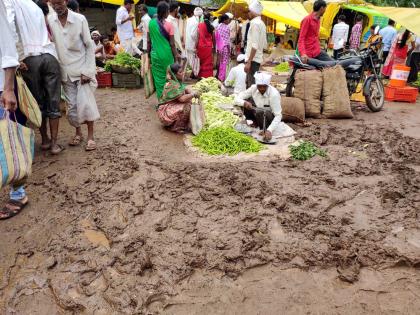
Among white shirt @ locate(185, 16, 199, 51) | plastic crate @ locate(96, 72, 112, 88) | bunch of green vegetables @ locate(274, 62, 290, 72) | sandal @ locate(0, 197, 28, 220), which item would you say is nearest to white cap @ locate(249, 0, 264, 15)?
white shirt @ locate(185, 16, 199, 51)

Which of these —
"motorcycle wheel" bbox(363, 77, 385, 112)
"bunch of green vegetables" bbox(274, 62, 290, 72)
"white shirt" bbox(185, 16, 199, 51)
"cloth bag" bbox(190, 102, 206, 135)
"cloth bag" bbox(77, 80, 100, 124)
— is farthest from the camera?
"bunch of green vegetables" bbox(274, 62, 290, 72)

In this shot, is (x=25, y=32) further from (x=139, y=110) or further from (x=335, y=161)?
(x=335, y=161)

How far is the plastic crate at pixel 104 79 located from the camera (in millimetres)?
7625

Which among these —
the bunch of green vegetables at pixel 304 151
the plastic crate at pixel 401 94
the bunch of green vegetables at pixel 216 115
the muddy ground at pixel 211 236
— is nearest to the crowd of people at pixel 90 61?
the bunch of green vegetables at pixel 216 115

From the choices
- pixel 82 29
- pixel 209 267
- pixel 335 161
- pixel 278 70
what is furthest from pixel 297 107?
pixel 278 70

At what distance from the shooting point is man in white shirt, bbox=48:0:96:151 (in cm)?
363

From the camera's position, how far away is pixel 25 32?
327 cm

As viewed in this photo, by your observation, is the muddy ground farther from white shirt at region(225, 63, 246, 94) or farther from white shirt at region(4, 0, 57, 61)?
white shirt at region(225, 63, 246, 94)

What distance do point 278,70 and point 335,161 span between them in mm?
8328

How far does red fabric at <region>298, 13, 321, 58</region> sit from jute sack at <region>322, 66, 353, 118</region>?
55 cm

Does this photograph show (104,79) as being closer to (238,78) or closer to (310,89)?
(238,78)

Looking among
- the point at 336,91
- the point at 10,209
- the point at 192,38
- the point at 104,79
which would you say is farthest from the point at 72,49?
the point at 192,38

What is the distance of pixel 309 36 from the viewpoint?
6.17 metres

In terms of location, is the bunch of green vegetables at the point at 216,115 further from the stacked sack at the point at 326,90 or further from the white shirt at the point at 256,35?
the stacked sack at the point at 326,90
